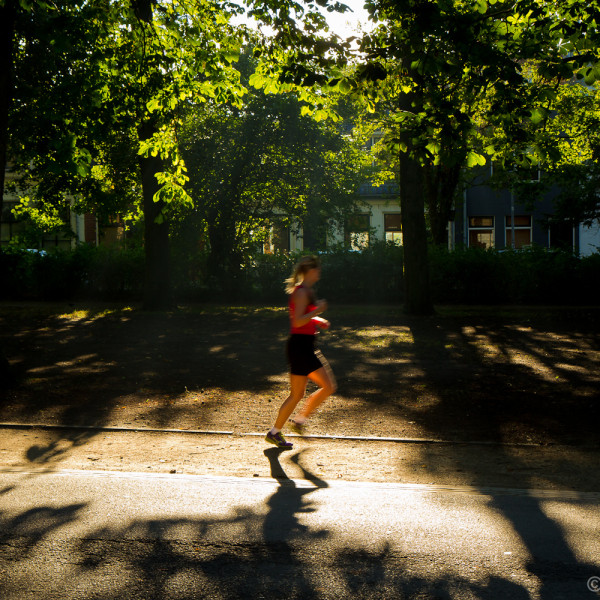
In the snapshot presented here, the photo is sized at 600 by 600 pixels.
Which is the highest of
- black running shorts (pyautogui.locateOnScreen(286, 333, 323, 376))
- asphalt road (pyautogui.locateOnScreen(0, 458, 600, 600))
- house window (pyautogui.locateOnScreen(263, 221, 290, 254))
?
house window (pyautogui.locateOnScreen(263, 221, 290, 254))

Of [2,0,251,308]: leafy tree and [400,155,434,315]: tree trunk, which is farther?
[400,155,434,315]: tree trunk

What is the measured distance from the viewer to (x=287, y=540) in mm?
4566

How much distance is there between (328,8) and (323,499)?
781 centimetres

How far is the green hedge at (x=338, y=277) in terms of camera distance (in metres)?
21.7

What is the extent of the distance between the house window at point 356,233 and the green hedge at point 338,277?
799 mm

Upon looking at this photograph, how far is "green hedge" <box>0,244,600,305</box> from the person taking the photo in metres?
21.7

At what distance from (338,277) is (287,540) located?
18.6 m

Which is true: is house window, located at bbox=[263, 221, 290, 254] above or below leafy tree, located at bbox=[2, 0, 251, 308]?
below

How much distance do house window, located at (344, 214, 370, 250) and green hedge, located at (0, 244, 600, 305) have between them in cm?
80

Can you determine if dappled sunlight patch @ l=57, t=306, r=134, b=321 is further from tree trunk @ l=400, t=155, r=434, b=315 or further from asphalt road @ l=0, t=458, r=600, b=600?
asphalt road @ l=0, t=458, r=600, b=600

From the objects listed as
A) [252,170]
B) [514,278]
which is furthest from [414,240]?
[252,170]

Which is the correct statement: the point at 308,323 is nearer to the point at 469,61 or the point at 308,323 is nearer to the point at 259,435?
the point at 259,435

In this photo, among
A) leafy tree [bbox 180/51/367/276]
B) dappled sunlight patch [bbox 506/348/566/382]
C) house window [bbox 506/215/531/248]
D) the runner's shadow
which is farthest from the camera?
house window [bbox 506/215/531/248]

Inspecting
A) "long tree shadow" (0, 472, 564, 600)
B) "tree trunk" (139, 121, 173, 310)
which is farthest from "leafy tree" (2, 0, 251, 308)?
"long tree shadow" (0, 472, 564, 600)
